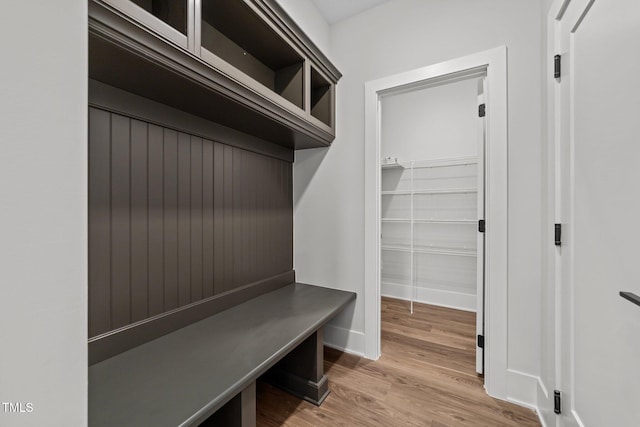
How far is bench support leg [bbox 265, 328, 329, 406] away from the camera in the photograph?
1543 mm

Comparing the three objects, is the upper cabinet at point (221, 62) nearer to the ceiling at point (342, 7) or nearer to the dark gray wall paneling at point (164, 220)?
the dark gray wall paneling at point (164, 220)

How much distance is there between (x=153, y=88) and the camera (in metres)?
1.10

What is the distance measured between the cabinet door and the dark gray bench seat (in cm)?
125

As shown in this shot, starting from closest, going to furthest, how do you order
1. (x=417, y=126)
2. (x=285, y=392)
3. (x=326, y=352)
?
(x=285, y=392) < (x=326, y=352) < (x=417, y=126)

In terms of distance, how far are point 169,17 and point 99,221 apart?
884 millimetres

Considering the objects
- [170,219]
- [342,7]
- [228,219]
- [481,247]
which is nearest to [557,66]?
[481,247]

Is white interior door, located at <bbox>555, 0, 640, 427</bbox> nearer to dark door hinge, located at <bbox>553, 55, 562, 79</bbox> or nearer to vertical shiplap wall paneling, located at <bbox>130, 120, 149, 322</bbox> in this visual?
dark door hinge, located at <bbox>553, 55, 562, 79</bbox>

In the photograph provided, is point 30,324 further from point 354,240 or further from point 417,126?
point 417,126

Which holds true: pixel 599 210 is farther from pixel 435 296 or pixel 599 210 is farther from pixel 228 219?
pixel 435 296

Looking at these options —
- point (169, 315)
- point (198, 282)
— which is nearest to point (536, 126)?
point (198, 282)

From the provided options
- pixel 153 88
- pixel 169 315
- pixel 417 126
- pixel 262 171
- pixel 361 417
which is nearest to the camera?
pixel 153 88

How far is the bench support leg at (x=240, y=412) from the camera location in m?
1.04

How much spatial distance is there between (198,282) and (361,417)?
1.19 meters

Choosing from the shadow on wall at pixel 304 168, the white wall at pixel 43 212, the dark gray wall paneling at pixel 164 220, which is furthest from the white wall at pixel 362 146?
the white wall at pixel 43 212
